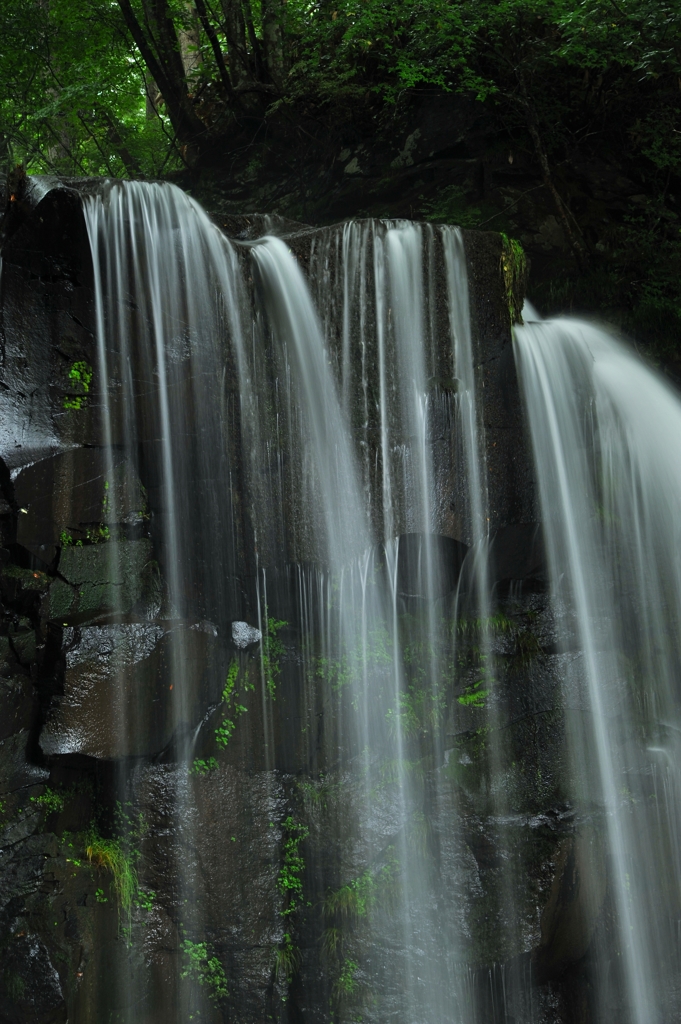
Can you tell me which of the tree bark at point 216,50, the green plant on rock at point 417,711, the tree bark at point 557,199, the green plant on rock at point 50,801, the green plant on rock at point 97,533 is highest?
the tree bark at point 216,50

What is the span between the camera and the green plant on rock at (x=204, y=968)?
5.25m

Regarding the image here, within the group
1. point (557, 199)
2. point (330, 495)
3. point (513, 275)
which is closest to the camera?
point (330, 495)

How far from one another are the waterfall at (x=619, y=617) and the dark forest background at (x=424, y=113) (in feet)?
7.45

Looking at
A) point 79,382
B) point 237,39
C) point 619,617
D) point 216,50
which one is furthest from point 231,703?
point 237,39

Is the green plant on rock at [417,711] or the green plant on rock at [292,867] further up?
the green plant on rock at [417,711]

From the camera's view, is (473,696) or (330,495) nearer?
(330,495)

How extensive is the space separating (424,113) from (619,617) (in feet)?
23.2

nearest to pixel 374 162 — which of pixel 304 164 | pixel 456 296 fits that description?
pixel 304 164

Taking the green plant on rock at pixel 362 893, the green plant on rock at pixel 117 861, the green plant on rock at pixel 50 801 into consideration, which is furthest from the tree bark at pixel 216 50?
the green plant on rock at pixel 362 893

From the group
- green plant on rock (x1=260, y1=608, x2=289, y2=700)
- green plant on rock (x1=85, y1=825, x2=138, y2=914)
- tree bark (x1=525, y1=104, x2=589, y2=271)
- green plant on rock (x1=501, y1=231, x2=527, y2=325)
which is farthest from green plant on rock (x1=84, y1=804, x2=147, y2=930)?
tree bark (x1=525, y1=104, x2=589, y2=271)

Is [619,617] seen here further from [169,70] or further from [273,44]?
[169,70]

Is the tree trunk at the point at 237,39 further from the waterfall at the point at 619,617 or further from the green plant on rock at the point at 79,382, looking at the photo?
the green plant on rock at the point at 79,382

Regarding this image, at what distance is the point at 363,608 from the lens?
242 inches

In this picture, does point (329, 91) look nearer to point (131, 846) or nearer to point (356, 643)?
point (356, 643)
